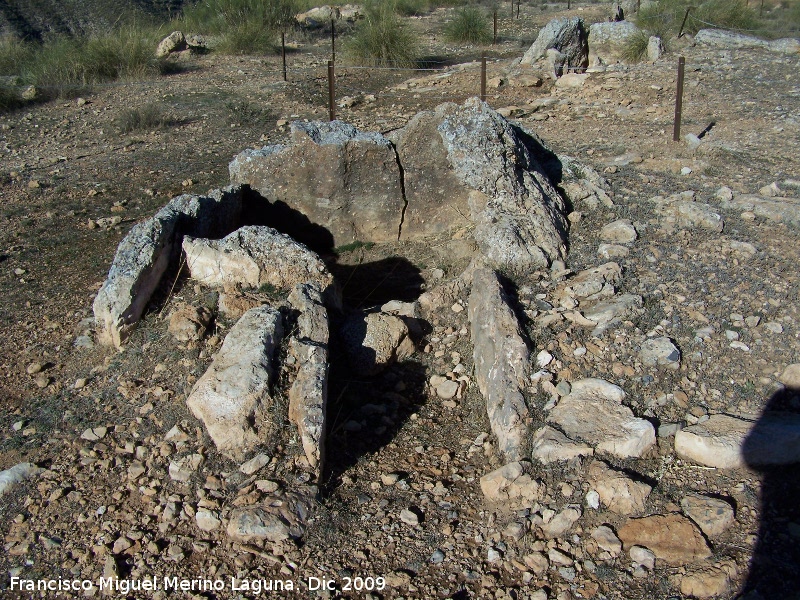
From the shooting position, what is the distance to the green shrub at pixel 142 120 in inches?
338

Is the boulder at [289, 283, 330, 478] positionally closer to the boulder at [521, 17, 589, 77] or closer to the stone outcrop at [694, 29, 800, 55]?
the boulder at [521, 17, 589, 77]

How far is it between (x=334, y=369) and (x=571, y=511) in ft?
5.04

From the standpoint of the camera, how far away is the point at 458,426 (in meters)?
3.49

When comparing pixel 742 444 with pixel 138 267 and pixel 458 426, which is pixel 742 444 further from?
pixel 138 267

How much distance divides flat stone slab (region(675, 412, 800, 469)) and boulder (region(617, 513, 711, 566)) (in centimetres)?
41

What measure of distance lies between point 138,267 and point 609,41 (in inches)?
412

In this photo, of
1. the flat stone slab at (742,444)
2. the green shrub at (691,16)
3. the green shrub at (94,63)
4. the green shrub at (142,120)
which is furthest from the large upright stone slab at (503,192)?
the green shrub at (691,16)

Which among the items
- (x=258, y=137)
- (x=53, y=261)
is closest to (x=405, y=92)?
(x=258, y=137)

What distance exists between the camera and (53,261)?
17.4ft

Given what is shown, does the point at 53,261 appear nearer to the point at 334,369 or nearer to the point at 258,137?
the point at 334,369

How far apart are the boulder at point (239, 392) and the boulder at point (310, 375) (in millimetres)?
124

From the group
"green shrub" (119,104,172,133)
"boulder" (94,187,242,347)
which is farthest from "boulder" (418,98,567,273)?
"green shrub" (119,104,172,133)

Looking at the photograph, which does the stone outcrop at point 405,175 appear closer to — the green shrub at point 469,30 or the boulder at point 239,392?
the boulder at point 239,392

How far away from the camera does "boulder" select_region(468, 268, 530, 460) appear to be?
3.22 meters
